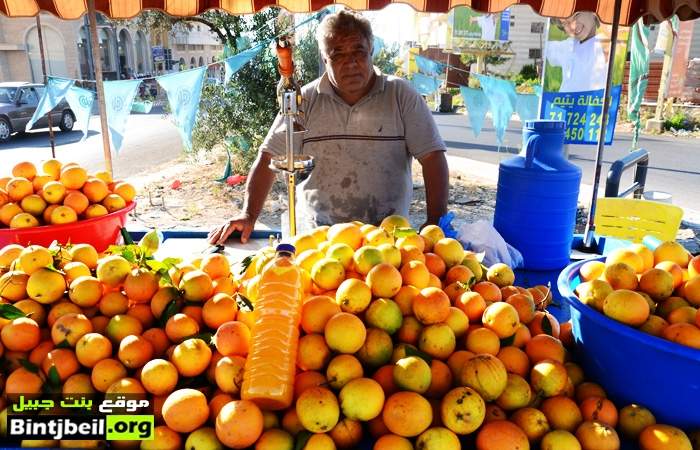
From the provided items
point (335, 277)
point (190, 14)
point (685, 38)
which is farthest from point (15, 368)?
point (685, 38)

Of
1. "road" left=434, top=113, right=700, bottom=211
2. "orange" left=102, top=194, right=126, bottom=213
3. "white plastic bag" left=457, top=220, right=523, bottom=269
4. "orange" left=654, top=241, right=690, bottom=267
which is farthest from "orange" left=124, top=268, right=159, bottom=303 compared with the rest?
"road" left=434, top=113, right=700, bottom=211

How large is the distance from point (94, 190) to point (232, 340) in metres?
1.44

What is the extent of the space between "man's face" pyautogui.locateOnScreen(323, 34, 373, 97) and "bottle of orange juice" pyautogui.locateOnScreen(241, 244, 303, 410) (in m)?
1.69

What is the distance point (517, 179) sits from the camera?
245 cm

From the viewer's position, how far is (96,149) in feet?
38.8

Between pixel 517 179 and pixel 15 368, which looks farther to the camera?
pixel 517 179

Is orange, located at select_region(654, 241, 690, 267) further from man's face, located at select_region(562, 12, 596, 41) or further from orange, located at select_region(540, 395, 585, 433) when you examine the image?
man's face, located at select_region(562, 12, 596, 41)

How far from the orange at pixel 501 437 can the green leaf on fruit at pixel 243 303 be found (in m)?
0.71

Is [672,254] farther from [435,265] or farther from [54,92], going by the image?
[54,92]

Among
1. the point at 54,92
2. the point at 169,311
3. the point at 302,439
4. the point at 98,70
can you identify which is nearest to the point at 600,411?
the point at 302,439

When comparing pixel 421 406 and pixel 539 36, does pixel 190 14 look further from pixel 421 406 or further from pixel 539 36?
pixel 539 36

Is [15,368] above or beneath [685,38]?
beneath

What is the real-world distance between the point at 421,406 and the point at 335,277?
0.47 metres

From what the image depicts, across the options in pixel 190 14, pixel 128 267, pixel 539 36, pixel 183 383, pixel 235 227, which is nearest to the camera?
pixel 183 383
